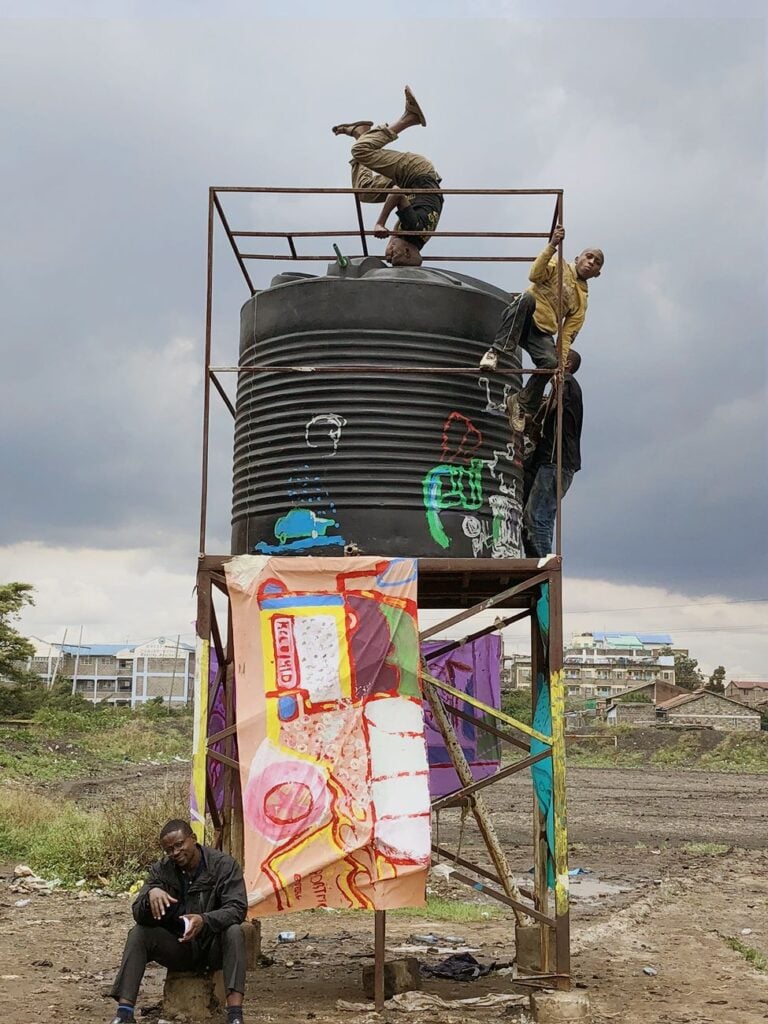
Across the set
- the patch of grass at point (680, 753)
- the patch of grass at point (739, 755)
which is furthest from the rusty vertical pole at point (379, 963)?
the patch of grass at point (680, 753)

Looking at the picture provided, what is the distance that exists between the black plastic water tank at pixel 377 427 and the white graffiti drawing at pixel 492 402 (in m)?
0.01

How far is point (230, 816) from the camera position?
9.83 meters

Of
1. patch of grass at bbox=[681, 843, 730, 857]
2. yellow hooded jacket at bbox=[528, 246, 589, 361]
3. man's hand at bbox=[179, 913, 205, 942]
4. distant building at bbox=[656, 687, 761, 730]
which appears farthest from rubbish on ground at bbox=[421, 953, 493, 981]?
distant building at bbox=[656, 687, 761, 730]

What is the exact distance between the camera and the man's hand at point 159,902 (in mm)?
7344

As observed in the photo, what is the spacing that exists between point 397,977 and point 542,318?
5032 mm

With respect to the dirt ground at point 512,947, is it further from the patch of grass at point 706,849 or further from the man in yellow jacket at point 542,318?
the man in yellow jacket at point 542,318

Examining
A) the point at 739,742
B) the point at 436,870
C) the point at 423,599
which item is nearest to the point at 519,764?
the point at 423,599

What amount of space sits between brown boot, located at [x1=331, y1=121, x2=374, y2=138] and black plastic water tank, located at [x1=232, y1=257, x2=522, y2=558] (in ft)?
4.07

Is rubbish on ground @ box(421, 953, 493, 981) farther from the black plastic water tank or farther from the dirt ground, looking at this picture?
the black plastic water tank

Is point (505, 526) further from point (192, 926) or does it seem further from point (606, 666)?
point (606, 666)

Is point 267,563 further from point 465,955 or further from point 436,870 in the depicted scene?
point 436,870

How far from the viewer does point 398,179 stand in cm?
918

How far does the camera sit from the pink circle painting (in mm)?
7945

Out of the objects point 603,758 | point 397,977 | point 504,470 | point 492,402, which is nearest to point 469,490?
point 504,470
